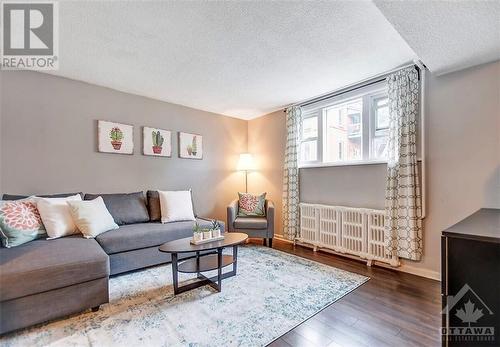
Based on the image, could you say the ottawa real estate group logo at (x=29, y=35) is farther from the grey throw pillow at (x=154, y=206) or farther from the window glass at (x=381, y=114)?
the window glass at (x=381, y=114)

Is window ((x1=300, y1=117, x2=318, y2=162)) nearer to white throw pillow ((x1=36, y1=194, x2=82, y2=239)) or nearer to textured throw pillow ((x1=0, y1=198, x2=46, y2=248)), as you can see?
white throw pillow ((x1=36, y1=194, x2=82, y2=239))

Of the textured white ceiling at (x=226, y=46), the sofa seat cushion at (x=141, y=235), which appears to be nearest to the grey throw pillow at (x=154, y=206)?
the sofa seat cushion at (x=141, y=235)

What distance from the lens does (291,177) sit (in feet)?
12.3

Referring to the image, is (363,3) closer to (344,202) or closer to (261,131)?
(344,202)

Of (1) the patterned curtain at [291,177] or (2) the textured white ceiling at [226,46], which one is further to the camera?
(1) the patterned curtain at [291,177]

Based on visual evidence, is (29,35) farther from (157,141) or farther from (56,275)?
(56,275)

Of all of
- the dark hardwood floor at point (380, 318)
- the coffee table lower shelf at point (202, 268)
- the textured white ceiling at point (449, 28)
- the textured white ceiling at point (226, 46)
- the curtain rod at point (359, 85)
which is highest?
the textured white ceiling at point (226, 46)

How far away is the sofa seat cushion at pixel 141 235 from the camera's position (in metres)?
2.38

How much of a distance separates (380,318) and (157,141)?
3435 mm

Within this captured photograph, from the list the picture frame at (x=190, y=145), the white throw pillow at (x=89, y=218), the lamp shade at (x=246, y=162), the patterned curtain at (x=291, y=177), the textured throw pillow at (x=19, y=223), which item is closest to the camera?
the textured throw pillow at (x=19, y=223)

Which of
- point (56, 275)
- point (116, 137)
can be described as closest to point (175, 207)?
point (116, 137)

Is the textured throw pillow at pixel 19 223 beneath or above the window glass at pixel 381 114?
beneath

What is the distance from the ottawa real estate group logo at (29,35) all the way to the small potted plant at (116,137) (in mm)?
904

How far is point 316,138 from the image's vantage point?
3.70 m
